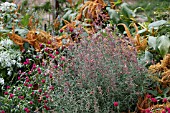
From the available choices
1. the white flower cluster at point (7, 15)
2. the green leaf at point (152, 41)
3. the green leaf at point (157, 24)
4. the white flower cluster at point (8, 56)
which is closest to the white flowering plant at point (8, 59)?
the white flower cluster at point (8, 56)

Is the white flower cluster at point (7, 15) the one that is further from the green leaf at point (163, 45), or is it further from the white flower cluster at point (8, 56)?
the green leaf at point (163, 45)

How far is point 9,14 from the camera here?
441 centimetres

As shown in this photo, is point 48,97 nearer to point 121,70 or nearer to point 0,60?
point 121,70

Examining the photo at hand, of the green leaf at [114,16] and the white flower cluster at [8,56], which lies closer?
the white flower cluster at [8,56]

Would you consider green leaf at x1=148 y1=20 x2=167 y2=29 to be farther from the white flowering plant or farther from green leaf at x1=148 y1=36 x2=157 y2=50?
the white flowering plant

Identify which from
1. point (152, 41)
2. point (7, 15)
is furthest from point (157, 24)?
point (7, 15)

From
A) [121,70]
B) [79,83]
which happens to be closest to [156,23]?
[121,70]

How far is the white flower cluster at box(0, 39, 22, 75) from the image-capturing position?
382 cm

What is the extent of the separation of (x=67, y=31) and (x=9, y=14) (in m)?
0.64

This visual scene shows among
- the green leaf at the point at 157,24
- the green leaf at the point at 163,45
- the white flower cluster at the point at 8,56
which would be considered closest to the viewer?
the green leaf at the point at 163,45

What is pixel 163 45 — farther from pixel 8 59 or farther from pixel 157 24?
pixel 8 59

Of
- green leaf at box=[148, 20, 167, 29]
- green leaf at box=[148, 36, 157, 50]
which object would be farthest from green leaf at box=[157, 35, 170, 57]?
green leaf at box=[148, 20, 167, 29]

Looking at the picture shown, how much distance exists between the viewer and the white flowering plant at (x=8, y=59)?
3822 millimetres

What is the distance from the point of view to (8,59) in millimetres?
3828
